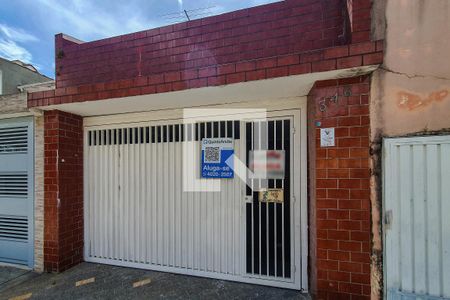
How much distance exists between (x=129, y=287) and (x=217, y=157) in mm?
2362

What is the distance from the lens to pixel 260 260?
3.90 metres

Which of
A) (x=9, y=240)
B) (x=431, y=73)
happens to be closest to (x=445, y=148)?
(x=431, y=73)

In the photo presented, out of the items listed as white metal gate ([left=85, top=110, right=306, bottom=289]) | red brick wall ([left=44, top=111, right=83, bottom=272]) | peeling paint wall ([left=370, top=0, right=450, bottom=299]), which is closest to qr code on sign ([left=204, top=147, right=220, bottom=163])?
white metal gate ([left=85, top=110, right=306, bottom=289])

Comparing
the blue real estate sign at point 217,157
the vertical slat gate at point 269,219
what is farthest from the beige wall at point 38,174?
the vertical slat gate at point 269,219

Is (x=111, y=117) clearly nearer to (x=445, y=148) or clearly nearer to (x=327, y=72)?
(x=327, y=72)

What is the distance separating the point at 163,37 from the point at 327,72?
2452mm

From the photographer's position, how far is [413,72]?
273 centimetres

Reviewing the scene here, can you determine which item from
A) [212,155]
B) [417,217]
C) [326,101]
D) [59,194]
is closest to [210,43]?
[212,155]

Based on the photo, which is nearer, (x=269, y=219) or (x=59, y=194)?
(x=269, y=219)

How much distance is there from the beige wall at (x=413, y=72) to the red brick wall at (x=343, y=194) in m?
0.20

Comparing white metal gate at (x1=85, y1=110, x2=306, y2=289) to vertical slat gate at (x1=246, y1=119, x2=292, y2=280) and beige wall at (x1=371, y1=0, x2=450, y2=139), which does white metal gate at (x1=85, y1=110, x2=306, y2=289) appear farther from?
beige wall at (x1=371, y1=0, x2=450, y2=139)

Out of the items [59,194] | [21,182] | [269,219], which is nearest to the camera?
[269,219]

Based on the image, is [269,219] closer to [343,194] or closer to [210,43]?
[343,194]

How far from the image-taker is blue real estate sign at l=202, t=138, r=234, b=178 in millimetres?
4047
